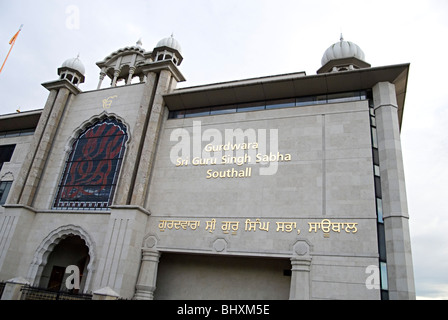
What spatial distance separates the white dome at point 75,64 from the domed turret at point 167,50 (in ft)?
21.1

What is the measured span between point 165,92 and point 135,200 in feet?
24.5

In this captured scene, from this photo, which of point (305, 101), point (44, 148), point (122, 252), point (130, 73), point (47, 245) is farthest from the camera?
point (130, 73)

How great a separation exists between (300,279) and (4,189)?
22084 millimetres

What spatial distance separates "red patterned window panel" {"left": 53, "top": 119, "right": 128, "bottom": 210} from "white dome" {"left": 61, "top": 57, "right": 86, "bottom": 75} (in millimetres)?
5357

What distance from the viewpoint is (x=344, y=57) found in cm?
2022

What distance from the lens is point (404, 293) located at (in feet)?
42.0

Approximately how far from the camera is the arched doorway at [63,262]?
66.7 feet

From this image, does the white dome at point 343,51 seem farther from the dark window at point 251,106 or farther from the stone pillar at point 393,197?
the dark window at point 251,106

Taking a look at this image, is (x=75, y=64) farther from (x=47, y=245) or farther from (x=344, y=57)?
(x=344, y=57)

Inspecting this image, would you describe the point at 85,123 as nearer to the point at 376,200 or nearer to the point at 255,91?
the point at 255,91

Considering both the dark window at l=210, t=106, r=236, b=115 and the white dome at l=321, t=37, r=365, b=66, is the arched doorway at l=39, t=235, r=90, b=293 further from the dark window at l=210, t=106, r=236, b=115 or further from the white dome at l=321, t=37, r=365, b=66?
the white dome at l=321, t=37, r=365, b=66

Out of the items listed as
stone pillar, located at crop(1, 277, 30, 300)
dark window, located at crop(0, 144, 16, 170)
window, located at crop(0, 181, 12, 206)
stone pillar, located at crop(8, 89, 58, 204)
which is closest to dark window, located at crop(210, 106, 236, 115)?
stone pillar, located at crop(8, 89, 58, 204)

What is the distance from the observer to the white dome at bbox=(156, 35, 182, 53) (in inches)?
886

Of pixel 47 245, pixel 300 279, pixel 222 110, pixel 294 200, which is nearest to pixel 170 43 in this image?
pixel 222 110
